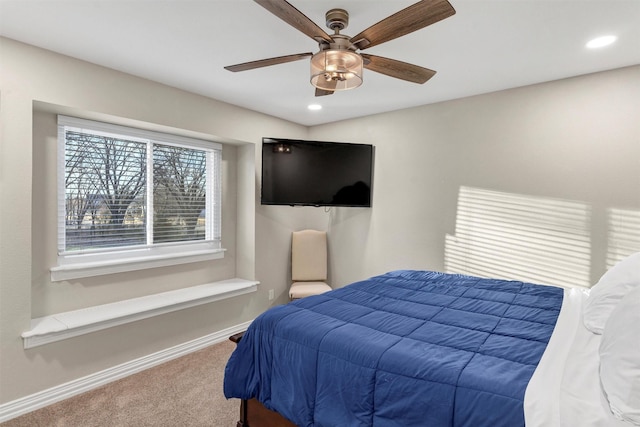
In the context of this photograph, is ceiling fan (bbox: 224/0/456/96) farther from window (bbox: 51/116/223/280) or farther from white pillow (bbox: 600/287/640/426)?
window (bbox: 51/116/223/280)

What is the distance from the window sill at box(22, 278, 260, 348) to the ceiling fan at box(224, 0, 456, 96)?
2.10 meters

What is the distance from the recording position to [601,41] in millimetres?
2213

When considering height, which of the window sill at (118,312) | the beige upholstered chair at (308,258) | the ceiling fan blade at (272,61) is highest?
the ceiling fan blade at (272,61)

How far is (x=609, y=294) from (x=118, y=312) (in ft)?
10.4

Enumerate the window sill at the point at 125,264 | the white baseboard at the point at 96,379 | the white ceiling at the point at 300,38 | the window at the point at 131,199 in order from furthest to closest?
1. the window at the point at 131,199
2. the window sill at the point at 125,264
3. the white baseboard at the point at 96,379
4. the white ceiling at the point at 300,38

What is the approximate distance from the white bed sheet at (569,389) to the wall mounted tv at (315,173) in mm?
2705

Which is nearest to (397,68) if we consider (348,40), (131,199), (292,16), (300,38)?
(348,40)

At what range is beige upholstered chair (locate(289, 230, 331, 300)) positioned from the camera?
426cm

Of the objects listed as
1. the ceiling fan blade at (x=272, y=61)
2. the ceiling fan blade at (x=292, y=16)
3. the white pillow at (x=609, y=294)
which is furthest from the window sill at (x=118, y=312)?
the white pillow at (x=609, y=294)

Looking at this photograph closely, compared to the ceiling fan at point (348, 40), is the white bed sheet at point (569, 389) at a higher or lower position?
lower

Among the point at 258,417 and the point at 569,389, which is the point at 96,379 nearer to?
the point at 258,417

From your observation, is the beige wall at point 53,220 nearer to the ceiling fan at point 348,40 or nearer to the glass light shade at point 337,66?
the ceiling fan at point 348,40

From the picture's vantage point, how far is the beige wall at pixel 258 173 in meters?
2.31

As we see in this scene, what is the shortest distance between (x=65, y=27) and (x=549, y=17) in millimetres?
2894
